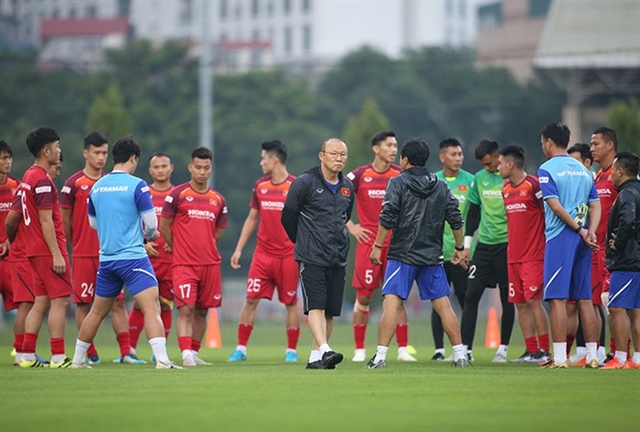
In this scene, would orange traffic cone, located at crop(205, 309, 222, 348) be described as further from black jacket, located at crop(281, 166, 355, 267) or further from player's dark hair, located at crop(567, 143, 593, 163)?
black jacket, located at crop(281, 166, 355, 267)

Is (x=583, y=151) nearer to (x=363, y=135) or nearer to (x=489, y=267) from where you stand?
(x=489, y=267)

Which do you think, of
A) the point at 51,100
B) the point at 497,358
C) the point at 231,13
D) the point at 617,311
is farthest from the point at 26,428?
the point at 231,13

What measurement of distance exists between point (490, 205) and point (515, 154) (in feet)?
3.66

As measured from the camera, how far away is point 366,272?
17.2m

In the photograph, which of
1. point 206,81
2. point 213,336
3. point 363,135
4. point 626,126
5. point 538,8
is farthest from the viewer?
point 538,8

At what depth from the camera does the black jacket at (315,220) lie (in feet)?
47.1

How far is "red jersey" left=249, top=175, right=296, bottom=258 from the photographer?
58.5 ft

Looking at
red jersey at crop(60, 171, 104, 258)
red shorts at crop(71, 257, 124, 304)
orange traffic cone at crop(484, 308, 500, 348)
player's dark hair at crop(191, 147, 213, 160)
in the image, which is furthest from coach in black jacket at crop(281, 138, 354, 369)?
orange traffic cone at crop(484, 308, 500, 348)

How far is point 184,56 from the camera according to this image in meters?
77.8

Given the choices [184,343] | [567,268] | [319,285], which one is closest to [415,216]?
[319,285]

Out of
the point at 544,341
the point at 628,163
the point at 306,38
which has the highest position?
the point at 306,38

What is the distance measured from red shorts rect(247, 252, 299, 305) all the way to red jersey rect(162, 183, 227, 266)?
1.01 metres

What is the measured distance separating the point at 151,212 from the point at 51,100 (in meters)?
60.9

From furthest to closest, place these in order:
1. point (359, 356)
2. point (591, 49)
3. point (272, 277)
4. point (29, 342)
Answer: point (591, 49), point (272, 277), point (359, 356), point (29, 342)
